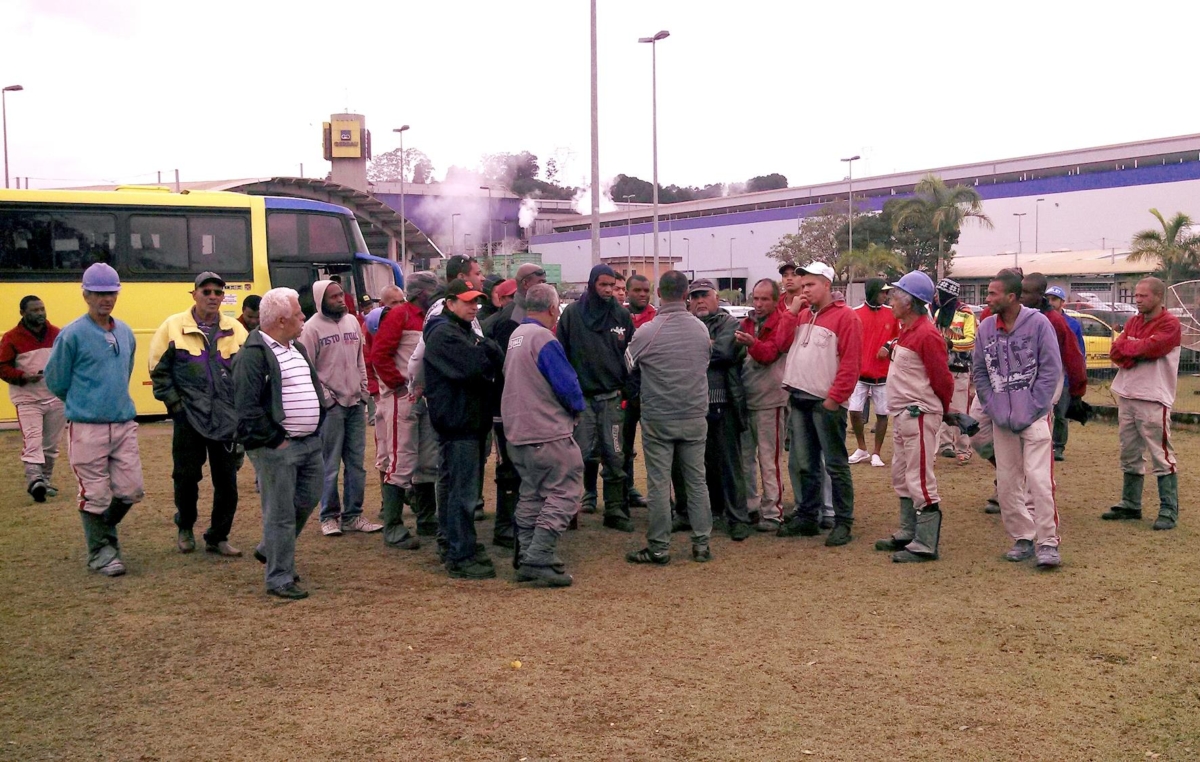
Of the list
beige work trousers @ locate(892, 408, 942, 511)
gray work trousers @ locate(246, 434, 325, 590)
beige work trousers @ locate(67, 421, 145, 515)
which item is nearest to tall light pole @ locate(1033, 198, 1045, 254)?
beige work trousers @ locate(892, 408, 942, 511)

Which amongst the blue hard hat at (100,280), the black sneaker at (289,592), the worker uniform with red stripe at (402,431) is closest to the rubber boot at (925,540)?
the worker uniform with red stripe at (402,431)

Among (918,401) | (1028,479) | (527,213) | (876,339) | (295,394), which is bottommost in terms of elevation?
(1028,479)

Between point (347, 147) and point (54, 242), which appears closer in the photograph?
point (54, 242)

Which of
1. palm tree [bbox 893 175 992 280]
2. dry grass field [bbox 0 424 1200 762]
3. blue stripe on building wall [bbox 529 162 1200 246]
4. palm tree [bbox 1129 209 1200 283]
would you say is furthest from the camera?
blue stripe on building wall [bbox 529 162 1200 246]

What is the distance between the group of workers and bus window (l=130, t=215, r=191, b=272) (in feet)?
29.0

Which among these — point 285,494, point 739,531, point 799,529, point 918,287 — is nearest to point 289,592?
point 285,494

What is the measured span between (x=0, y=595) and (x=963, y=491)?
8155 mm

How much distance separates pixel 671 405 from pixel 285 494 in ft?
8.74

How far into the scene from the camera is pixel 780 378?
8195 millimetres

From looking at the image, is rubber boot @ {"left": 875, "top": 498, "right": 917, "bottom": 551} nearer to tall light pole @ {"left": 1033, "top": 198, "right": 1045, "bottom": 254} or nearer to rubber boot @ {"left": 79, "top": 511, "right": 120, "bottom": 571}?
rubber boot @ {"left": 79, "top": 511, "right": 120, "bottom": 571}

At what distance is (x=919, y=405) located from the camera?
286 inches

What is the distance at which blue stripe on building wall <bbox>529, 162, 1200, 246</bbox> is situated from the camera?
56.0 m

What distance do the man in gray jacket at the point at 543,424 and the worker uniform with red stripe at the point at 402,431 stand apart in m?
1.26

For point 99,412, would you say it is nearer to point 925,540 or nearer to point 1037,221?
point 925,540
